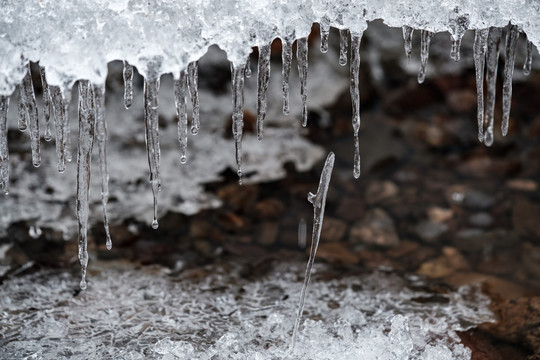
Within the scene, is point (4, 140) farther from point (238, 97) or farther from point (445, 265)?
point (445, 265)

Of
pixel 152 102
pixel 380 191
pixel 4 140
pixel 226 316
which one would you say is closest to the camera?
pixel 152 102

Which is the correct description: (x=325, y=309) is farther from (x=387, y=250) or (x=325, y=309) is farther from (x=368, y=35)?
(x=368, y=35)

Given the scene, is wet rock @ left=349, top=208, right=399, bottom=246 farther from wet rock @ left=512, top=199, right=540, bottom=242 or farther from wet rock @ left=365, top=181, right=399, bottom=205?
wet rock @ left=512, top=199, right=540, bottom=242

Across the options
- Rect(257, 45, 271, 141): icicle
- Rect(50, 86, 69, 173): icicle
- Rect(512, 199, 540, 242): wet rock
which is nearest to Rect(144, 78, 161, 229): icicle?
Rect(50, 86, 69, 173): icicle

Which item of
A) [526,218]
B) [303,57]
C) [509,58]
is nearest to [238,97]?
[303,57]

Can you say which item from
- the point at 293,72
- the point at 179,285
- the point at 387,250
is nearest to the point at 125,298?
the point at 179,285

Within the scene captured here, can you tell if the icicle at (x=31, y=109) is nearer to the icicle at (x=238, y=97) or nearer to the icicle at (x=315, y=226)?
the icicle at (x=238, y=97)
